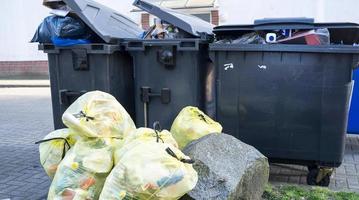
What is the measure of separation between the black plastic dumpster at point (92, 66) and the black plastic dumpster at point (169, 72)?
0.18 m

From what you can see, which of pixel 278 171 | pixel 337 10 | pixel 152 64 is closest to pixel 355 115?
pixel 278 171

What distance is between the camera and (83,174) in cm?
283

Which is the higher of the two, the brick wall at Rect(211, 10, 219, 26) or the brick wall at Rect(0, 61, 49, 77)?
the brick wall at Rect(211, 10, 219, 26)

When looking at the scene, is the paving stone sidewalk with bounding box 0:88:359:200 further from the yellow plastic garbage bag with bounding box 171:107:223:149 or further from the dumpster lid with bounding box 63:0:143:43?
the dumpster lid with bounding box 63:0:143:43

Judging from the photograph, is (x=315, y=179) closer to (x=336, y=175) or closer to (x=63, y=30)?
(x=336, y=175)

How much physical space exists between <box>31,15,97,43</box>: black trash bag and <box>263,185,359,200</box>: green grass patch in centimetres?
238

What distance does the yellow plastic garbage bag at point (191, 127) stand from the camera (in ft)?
12.0

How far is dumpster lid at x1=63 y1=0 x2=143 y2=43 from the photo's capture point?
4.18 m

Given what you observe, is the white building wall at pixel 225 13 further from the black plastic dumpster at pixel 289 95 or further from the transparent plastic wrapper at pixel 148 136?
the transparent plastic wrapper at pixel 148 136

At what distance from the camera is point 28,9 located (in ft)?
50.8

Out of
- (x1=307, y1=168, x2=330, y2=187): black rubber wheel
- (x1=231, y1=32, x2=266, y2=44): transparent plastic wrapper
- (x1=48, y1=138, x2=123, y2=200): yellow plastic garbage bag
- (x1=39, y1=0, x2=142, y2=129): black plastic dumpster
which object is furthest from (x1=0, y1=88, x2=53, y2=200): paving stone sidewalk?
(x1=307, y1=168, x2=330, y2=187): black rubber wheel

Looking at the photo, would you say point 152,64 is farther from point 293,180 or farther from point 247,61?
point 293,180

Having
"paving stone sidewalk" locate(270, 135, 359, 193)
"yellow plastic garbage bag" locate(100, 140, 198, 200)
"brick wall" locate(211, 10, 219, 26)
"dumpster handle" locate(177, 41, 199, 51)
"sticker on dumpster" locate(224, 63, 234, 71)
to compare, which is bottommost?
"paving stone sidewalk" locate(270, 135, 359, 193)

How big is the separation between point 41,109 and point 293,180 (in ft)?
20.4
